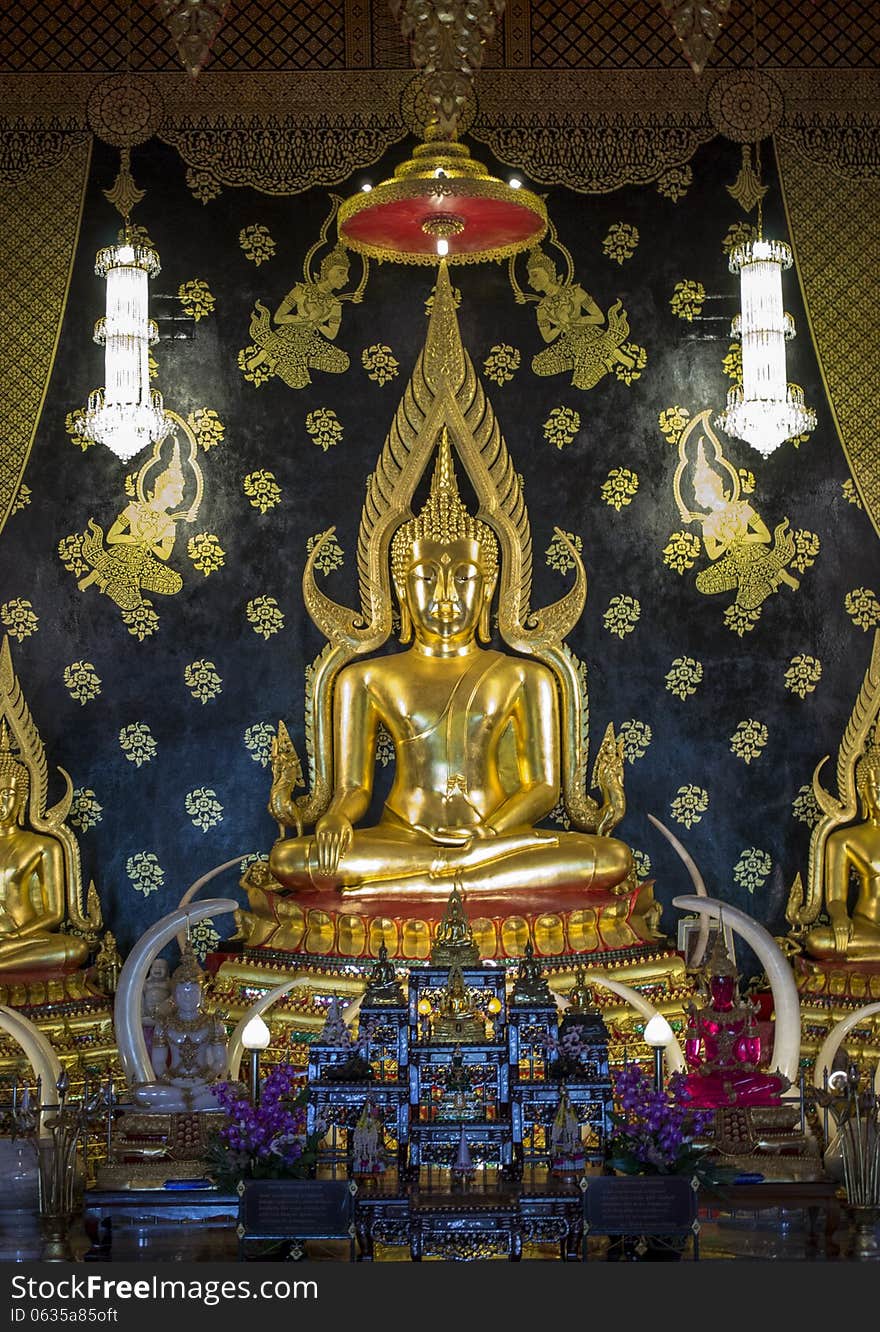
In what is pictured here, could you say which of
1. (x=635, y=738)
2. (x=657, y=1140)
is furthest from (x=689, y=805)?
(x=657, y=1140)

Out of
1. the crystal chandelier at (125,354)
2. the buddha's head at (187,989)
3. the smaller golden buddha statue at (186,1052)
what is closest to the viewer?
the smaller golden buddha statue at (186,1052)

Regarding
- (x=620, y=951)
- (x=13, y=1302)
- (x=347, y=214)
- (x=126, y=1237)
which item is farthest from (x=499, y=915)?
(x=13, y=1302)

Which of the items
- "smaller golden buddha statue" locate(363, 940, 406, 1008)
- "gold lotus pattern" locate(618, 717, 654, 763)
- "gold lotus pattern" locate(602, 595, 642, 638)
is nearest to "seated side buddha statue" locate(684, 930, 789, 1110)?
"smaller golden buddha statue" locate(363, 940, 406, 1008)

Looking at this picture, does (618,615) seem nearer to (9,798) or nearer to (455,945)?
(9,798)

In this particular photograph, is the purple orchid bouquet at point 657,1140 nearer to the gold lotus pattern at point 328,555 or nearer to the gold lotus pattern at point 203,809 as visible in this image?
the gold lotus pattern at point 203,809

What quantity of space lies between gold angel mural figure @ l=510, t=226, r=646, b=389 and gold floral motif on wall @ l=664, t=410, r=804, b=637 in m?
0.51

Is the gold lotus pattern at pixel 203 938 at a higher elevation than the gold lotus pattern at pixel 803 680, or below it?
below

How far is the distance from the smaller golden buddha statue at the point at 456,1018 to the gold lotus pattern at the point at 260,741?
2.93 meters

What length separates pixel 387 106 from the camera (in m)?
8.54

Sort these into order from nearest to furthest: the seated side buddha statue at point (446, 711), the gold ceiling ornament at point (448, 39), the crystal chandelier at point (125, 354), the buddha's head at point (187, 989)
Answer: the buddha's head at point (187, 989) → the gold ceiling ornament at point (448, 39) → the crystal chandelier at point (125, 354) → the seated side buddha statue at point (446, 711)

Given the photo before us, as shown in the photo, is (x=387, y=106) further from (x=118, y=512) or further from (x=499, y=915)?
(x=499, y=915)

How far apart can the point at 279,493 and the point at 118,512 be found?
0.69m

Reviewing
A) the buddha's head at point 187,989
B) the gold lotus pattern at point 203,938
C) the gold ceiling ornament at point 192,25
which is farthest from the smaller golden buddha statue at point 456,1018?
the gold ceiling ornament at point 192,25

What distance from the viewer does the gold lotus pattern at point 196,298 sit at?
8.45 metres
